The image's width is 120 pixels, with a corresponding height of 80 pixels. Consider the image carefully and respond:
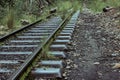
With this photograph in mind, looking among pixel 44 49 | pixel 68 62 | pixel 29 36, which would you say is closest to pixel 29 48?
pixel 44 49

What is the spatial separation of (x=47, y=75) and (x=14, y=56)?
1580mm

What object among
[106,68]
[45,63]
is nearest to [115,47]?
[106,68]

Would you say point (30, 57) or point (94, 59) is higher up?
point (30, 57)

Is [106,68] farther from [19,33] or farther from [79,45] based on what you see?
[19,33]

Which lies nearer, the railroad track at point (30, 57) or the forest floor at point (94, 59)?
the railroad track at point (30, 57)

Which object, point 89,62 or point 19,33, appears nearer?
point 89,62

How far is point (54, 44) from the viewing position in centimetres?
807

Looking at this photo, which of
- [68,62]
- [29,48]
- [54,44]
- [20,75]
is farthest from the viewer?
[54,44]

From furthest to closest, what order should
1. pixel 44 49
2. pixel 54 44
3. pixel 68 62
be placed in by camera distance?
pixel 54 44 < pixel 44 49 < pixel 68 62

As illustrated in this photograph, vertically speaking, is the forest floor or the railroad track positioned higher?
the railroad track

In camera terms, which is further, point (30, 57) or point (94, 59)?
point (94, 59)

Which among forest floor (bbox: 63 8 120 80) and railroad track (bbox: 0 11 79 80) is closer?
railroad track (bbox: 0 11 79 80)

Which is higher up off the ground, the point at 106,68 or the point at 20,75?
the point at 20,75

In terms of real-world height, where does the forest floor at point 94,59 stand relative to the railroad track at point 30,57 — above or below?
below
